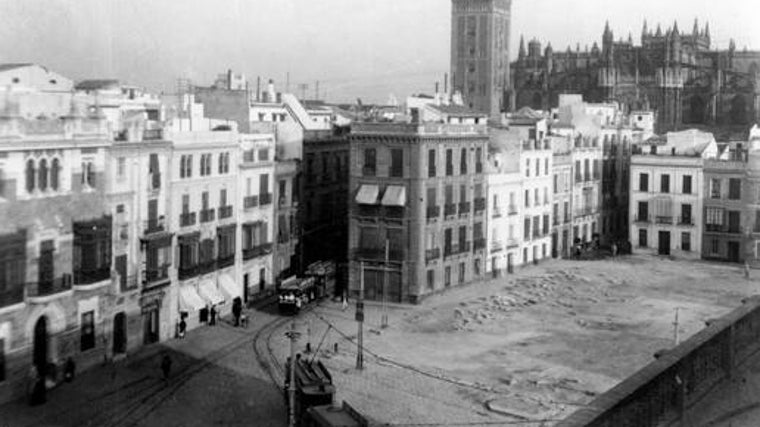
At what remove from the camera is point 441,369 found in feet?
141

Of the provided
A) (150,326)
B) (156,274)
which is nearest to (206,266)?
(156,274)

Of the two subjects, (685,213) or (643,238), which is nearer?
(685,213)

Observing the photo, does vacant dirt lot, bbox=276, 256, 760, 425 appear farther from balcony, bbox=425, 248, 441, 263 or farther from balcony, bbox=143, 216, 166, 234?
balcony, bbox=143, 216, 166, 234

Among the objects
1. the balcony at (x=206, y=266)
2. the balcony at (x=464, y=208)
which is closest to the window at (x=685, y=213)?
the balcony at (x=464, y=208)

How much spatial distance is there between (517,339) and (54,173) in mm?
23888

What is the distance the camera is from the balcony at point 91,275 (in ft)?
138

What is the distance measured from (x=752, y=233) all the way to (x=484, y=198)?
2482 cm

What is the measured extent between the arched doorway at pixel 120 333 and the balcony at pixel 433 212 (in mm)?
22183

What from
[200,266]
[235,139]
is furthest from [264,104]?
[200,266]

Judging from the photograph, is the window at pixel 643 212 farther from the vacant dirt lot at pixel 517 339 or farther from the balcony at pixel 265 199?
the balcony at pixel 265 199

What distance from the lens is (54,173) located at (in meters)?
40.6

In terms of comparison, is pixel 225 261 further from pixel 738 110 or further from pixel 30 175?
pixel 738 110

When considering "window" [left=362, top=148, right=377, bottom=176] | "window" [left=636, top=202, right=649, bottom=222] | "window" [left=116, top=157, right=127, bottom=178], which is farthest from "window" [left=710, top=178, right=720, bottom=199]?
"window" [left=116, top=157, right=127, bottom=178]

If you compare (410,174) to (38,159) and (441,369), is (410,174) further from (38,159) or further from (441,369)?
(38,159)
